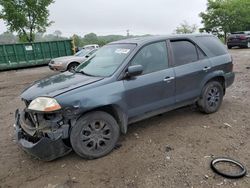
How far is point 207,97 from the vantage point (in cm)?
477

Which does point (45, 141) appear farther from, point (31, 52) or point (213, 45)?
point (31, 52)

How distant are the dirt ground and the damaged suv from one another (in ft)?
0.87

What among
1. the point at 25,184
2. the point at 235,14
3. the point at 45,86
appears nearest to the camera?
the point at 25,184

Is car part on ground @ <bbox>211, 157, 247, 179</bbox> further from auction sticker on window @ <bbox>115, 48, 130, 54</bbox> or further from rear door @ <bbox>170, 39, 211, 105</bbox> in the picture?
auction sticker on window @ <bbox>115, 48, 130, 54</bbox>

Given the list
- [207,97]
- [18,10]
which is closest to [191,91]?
[207,97]

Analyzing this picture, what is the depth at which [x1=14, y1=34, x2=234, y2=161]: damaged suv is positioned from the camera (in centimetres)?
319

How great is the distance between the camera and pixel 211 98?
16.0ft

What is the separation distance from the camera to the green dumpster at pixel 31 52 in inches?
659

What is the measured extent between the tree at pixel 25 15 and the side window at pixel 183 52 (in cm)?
2537

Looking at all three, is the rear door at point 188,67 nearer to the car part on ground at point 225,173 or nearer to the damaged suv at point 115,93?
the damaged suv at point 115,93

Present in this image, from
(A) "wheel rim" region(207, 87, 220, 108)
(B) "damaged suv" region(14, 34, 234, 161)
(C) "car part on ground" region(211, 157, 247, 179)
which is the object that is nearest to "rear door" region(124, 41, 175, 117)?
(B) "damaged suv" region(14, 34, 234, 161)

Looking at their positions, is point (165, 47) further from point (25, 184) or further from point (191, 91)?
point (25, 184)

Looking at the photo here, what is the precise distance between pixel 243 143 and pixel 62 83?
9.77ft

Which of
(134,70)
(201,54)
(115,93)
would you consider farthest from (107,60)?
(201,54)
